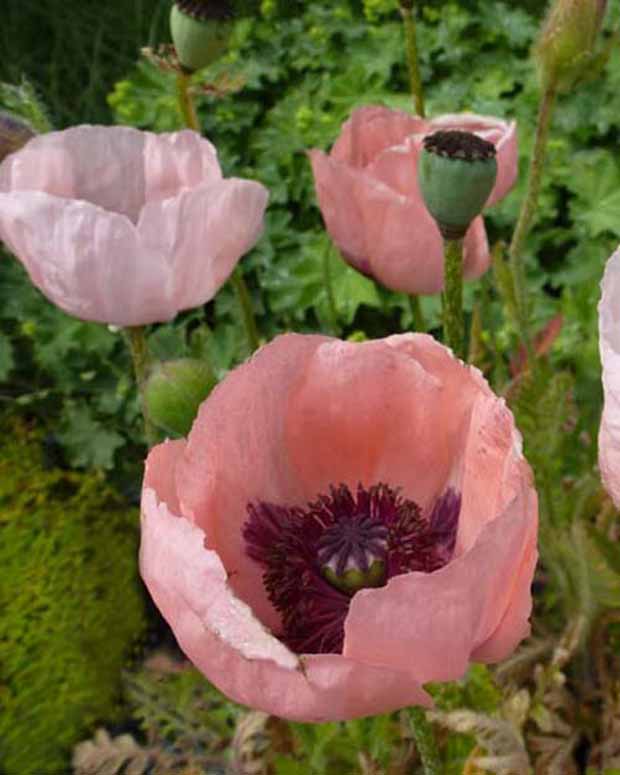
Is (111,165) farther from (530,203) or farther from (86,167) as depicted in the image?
(530,203)

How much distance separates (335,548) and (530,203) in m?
0.27

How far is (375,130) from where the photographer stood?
81cm

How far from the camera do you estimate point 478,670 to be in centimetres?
81

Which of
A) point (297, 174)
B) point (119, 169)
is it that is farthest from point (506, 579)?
point (297, 174)

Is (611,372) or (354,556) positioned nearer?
(611,372)

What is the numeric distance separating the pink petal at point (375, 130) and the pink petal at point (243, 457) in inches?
11.2

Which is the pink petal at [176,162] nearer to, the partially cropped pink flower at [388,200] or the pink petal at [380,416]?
the partially cropped pink flower at [388,200]

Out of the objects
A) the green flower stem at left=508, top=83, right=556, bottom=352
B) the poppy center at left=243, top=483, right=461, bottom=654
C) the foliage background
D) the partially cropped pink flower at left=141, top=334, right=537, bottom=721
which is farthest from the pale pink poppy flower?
the foliage background

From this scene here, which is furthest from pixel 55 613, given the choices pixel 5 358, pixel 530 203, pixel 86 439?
pixel 530 203

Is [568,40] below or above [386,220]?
above

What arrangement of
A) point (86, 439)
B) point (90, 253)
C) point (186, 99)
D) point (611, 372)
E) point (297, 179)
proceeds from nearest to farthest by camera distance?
point (611, 372)
point (90, 253)
point (186, 99)
point (86, 439)
point (297, 179)

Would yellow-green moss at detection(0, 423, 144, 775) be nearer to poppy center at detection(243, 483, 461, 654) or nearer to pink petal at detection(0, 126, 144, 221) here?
pink petal at detection(0, 126, 144, 221)

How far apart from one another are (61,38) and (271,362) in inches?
68.3

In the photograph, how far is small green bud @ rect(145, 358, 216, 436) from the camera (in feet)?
1.95
